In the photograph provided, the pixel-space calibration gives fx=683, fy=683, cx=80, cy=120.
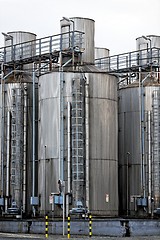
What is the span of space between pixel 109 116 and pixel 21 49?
1022 centimetres

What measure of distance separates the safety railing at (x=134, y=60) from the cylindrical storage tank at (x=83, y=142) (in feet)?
28.7

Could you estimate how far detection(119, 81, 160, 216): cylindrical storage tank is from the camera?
151 feet

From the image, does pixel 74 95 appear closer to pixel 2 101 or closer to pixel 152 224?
pixel 2 101

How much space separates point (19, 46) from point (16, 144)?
8627mm

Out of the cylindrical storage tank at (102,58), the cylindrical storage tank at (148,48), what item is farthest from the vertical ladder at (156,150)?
the cylindrical storage tank at (102,58)

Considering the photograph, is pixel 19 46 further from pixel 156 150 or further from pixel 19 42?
pixel 156 150

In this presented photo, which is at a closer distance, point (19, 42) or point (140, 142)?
point (140, 142)

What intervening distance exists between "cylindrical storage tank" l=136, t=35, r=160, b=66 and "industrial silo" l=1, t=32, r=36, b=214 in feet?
34.2

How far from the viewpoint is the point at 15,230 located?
38.9 metres

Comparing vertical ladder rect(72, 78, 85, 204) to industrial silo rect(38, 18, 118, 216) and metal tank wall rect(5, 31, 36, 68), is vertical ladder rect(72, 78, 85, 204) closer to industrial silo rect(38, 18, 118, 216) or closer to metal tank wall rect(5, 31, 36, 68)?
industrial silo rect(38, 18, 118, 216)

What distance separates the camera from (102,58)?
57094 mm

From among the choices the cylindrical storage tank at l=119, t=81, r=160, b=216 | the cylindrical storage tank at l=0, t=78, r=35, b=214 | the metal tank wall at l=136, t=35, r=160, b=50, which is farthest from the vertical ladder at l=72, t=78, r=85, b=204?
the metal tank wall at l=136, t=35, r=160, b=50

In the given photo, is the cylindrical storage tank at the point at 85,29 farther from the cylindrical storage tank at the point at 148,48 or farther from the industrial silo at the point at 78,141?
the cylindrical storage tank at the point at 148,48

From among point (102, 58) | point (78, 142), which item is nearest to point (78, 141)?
point (78, 142)
